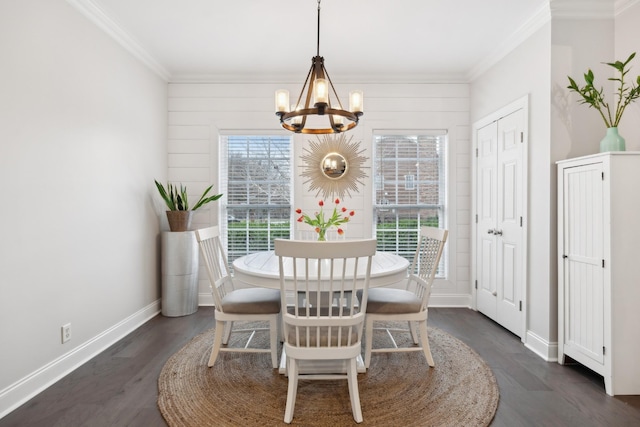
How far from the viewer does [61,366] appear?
2396mm

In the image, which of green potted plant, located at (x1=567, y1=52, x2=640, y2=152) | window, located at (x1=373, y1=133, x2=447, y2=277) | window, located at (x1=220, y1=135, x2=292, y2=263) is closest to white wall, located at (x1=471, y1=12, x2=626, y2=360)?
green potted plant, located at (x1=567, y1=52, x2=640, y2=152)

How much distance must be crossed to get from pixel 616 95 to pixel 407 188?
2057 millimetres

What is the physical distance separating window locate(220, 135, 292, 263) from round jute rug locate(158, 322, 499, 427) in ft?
5.57

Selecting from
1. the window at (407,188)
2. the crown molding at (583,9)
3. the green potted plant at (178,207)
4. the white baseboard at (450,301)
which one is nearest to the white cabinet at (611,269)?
the crown molding at (583,9)

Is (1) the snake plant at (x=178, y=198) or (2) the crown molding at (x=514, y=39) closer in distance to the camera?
(2) the crown molding at (x=514, y=39)

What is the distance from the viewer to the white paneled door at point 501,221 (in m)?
3.12

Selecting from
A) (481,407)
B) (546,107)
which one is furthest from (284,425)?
(546,107)

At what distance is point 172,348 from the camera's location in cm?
287

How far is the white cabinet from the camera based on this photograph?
214 cm

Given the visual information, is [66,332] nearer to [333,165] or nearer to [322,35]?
[333,165]

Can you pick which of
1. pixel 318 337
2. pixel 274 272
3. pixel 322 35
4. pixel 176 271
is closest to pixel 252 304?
pixel 274 272

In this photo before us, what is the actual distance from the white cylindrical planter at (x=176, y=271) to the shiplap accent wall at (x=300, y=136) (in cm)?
40

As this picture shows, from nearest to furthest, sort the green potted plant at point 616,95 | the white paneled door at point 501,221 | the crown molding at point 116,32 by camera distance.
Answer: the green potted plant at point 616,95, the crown molding at point 116,32, the white paneled door at point 501,221

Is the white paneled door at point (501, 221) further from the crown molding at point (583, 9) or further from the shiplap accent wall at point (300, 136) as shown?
the crown molding at point (583, 9)
